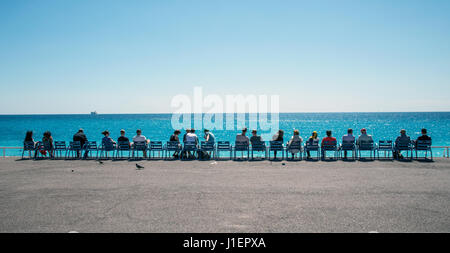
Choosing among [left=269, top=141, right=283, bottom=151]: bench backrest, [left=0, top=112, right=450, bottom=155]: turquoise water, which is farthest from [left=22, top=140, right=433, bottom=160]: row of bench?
[left=0, top=112, right=450, bottom=155]: turquoise water

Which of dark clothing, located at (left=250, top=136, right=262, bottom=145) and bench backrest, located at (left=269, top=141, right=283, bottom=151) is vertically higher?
dark clothing, located at (left=250, top=136, right=262, bottom=145)

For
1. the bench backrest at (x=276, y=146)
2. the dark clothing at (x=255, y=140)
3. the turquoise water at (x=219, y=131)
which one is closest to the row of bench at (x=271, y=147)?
the bench backrest at (x=276, y=146)

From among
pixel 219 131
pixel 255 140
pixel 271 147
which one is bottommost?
pixel 219 131

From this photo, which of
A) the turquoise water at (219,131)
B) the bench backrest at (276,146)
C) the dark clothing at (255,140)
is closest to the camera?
the bench backrest at (276,146)

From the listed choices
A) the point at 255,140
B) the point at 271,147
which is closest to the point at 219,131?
the point at 255,140

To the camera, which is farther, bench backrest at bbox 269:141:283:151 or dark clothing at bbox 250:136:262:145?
dark clothing at bbox 250:136:262:145

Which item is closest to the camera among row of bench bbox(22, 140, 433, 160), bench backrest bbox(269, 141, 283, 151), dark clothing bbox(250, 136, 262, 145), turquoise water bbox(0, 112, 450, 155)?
row of bench bbox(22, 140, 433, 160)

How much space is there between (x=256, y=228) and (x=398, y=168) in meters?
8.23

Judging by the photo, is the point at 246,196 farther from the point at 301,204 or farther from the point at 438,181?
the point at 438,181

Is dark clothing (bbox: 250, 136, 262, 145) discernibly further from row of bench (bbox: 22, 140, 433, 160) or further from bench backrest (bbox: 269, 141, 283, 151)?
bench backrest (bbox: 269, 141, 283, 151)

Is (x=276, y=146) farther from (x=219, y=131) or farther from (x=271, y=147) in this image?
(x=219, y=131)

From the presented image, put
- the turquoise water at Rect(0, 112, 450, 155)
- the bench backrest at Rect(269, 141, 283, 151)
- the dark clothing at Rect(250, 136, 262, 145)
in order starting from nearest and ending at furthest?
the bench backrest at Rect(269, 141, 283, 151)
the dark clothing at Rect(250, 136, 262, 145)
the turquoise water at Rect(0, 112, 450, 155)

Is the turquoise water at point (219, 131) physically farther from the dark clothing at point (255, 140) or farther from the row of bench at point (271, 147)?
the dark clothing at point (255, 140)
